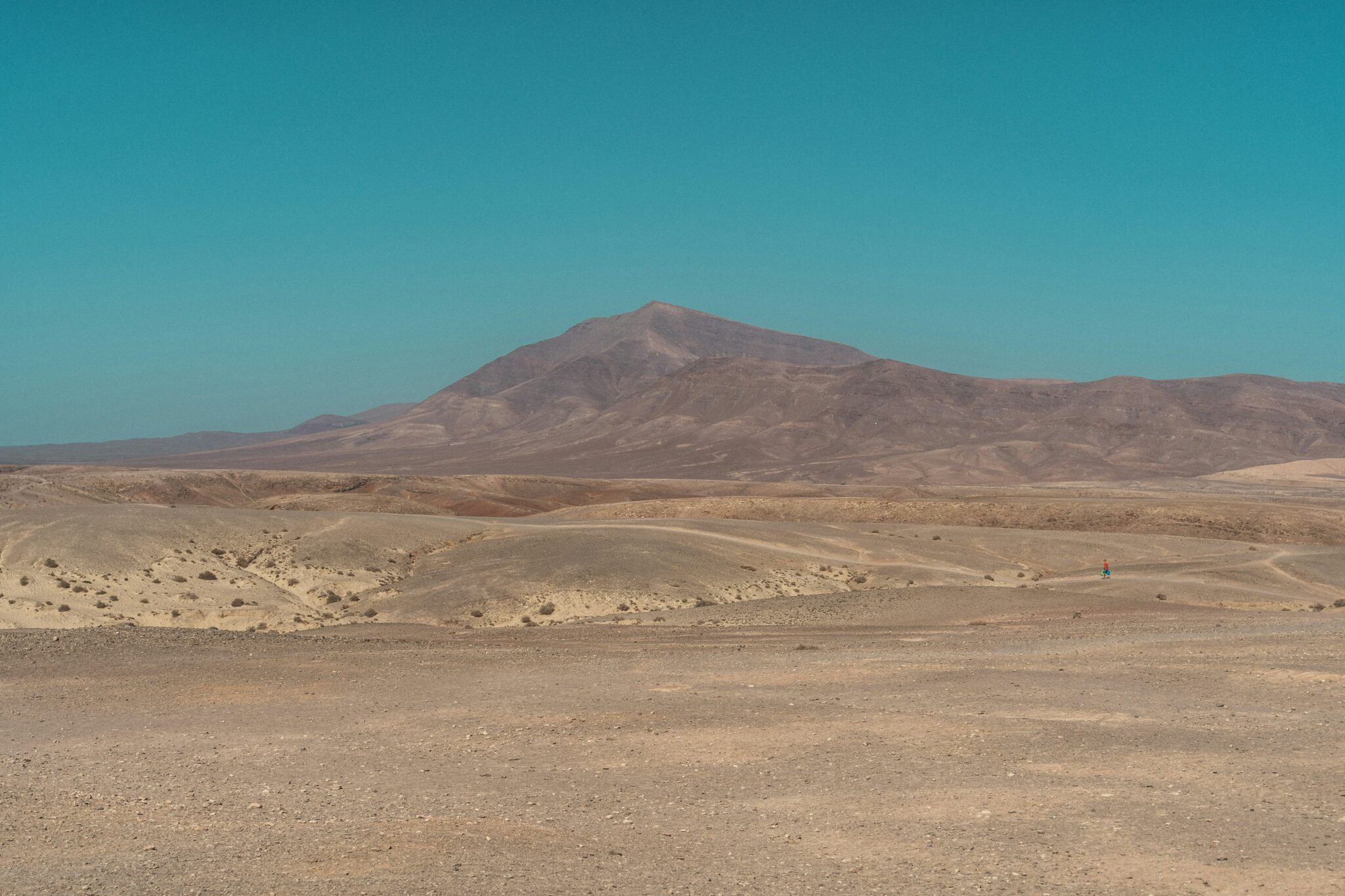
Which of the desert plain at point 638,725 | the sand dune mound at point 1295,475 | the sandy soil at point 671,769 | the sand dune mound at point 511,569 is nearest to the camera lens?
the sandy soil at point 671,769

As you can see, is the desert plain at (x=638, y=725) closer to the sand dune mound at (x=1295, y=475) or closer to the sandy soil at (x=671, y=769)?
the sandy soil at (x=671, y=769)

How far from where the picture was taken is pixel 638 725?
1526 centimetres

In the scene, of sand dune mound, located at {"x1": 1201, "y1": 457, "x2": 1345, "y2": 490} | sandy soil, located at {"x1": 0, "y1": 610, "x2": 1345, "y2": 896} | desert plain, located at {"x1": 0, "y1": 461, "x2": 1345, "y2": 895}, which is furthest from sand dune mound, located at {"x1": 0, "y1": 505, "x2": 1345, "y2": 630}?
sand dune mound, located at {"x1": 1201, "y1": 457, "x2": 1345, "y2": 490}

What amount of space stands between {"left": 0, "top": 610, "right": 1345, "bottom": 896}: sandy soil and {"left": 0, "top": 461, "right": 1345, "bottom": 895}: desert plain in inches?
2.3

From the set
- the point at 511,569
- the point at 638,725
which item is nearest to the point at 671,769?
the point at 638,725

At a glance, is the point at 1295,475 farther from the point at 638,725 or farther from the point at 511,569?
the point at 638,725

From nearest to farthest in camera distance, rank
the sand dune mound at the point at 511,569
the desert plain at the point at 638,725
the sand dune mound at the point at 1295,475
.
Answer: the desert plain at the point at 638,725, the sand dune mound at the point at 511,569, the sand dune mound at the point at 1295,475

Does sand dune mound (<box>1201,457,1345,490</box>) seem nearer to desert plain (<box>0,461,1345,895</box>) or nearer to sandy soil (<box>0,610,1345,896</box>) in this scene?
desert plain (<box>0,461,1345,895</box>)

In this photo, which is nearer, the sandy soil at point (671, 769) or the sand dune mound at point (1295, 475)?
the sandy soil at point (671, 769)

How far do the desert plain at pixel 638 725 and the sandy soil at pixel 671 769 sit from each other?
58 millimetres

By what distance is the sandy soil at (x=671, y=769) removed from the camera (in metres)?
9.45

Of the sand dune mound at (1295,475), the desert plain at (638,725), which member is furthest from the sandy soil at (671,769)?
the sand dune mound at (1295,475)

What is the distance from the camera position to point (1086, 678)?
60.5ft

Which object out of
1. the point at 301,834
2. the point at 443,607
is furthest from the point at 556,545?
the point at 301,834
